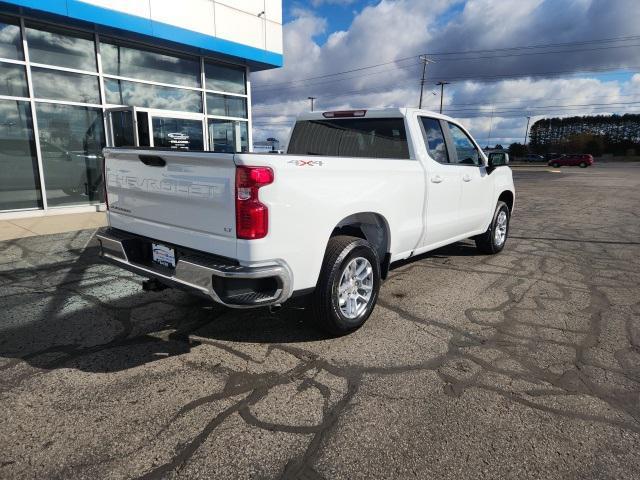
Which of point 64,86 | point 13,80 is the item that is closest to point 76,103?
point 64,86

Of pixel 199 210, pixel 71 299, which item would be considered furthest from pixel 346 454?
pixel 71 299

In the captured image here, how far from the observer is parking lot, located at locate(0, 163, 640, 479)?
7.34ft

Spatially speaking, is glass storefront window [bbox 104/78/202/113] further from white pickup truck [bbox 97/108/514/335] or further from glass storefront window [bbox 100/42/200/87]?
white pickup truck [bbox 97/108/514/335]

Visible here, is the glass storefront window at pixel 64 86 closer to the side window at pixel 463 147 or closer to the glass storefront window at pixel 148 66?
the glass storefront window at pixel 148 66

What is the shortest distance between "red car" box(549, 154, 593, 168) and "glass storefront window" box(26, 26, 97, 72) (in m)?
55.3

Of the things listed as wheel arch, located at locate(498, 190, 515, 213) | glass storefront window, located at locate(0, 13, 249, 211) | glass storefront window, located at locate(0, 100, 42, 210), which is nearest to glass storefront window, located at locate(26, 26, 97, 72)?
glass storefront window, located at locate(0, 13, 249, 211)

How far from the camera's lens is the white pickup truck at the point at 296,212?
284cm

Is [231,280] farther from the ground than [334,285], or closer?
farther from the ground

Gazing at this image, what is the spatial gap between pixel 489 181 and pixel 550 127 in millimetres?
127567

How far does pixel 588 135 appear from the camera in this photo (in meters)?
93.1

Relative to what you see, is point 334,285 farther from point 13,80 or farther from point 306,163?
point 13,80

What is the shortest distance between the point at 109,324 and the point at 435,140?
3865 millimetres

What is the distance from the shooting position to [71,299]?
4.53 m

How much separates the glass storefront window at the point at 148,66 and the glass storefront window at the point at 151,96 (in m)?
0.20
